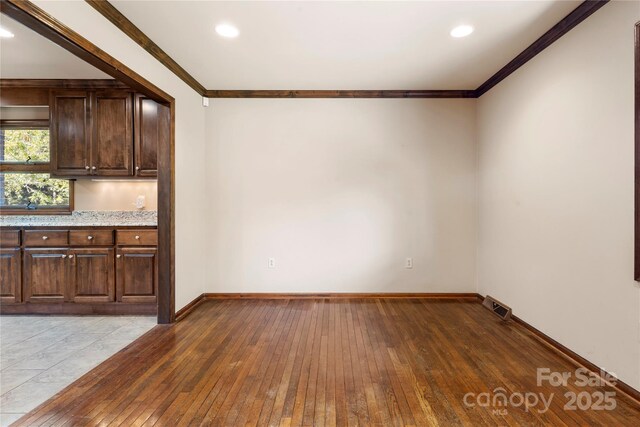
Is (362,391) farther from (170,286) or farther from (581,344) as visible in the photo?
(170,286)

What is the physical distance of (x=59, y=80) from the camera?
3275 millimetres

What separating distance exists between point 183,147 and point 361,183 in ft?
7.27

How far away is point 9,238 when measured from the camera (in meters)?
3.12

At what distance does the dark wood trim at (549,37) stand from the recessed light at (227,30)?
2661mm

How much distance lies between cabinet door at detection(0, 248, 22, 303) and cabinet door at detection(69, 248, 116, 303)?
0.56 m

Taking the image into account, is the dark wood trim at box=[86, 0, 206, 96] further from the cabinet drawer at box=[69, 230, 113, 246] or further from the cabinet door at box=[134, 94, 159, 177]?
the cabinet drawer at box=[69, 230, 113, 246]

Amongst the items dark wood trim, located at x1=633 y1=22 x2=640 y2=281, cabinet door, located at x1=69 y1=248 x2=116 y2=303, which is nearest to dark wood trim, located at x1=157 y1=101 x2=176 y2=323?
cabinet door, located at x1=69 y1=248 x2=116 y2=303

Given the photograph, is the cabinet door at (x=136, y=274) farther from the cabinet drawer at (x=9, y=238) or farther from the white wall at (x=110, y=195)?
the cabinet drawer at (x=9, y=238)

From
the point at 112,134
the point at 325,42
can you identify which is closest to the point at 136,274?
the point at 112,134

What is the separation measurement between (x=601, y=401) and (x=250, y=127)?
4102 millimetres

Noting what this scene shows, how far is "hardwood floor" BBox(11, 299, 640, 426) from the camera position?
167 cm

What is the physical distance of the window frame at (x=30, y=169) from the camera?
3.51 meters

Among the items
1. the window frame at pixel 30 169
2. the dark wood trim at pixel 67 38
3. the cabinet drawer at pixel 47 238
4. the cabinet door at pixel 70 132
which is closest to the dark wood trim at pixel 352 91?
the dark wood trim at pixel 67 38

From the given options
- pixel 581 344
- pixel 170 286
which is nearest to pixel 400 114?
pixel 581 344
